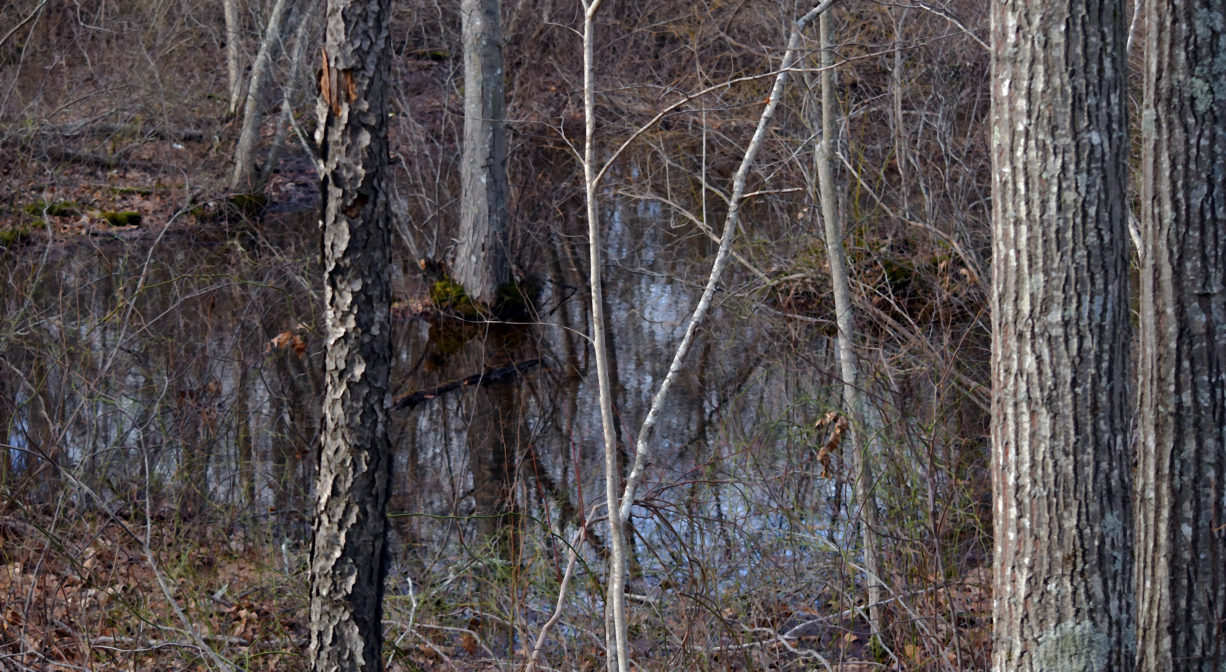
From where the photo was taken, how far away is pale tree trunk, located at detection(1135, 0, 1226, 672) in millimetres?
3285

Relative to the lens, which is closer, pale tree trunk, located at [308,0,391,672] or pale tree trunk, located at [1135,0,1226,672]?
pale tree trunk, located at [308,0,391,672]

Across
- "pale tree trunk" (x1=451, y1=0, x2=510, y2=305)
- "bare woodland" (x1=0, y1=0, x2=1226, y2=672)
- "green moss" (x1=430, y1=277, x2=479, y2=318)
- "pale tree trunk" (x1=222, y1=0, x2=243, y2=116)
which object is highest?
"pale tree trunk" (x1=222, y1=0, x2=243, y2=116)

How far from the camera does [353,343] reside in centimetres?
318

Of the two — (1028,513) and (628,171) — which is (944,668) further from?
(628,171)

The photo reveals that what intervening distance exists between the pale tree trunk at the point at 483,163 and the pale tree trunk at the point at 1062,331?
24.6 ft

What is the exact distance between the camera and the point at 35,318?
22.6 feet

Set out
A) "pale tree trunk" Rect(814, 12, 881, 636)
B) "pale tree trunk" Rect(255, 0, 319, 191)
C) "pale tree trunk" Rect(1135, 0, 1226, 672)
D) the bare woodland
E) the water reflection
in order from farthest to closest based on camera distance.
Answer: "pale tree trunk" Rect(255, 0, 319, 191) → the water reflection → "pale tree trunk" Rect(814, 12, 881, 636) → "pale tree trunk" Rect(1135, 0, 1226, 672) → the bare woodland

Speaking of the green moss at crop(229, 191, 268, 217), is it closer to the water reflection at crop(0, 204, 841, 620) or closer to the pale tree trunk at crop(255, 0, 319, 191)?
the pale tree trunk at crop(255, 0, 319, 191)

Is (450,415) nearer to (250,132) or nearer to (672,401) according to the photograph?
(672,401)

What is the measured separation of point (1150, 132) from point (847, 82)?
5.96 metres

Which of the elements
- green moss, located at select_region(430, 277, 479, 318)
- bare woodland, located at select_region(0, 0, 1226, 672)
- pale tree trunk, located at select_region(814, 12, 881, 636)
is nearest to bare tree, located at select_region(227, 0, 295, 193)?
bare woodland, located at select_region(0, 0, 1226, 672)

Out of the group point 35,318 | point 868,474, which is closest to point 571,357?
point 35,318

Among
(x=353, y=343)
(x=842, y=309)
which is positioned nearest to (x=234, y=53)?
(x=842, y=309)

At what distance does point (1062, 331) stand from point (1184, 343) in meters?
0.69
